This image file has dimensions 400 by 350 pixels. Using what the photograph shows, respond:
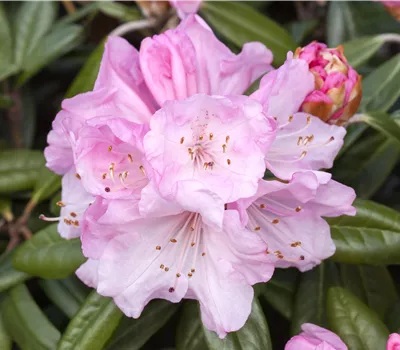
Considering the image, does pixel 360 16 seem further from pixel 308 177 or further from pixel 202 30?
pixel 308 177

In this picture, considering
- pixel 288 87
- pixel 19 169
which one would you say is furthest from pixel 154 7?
pixel 288 87

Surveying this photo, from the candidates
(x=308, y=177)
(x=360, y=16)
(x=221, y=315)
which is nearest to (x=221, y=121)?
(x=308, y=177)

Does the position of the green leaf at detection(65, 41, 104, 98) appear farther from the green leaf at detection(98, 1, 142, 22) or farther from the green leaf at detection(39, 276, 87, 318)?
the green leaf at detection(39, 276, 87, 318)

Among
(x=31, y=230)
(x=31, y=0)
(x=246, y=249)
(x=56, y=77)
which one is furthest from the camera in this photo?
(x=56, y=77)

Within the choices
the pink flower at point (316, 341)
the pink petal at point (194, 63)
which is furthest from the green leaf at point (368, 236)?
the pink petal at point (194, 63)

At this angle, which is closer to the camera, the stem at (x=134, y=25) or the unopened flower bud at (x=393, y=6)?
the unopened flower bud at (x=393, y=6)

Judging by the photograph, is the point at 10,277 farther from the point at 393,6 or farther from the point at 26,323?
the point at 393,6

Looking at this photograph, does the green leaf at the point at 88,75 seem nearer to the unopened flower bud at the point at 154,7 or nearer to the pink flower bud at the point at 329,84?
the unopened flower bud at the point at 154,7
